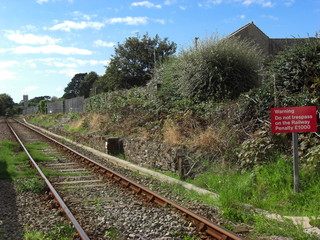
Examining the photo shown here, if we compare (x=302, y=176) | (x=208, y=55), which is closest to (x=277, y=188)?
(x=302, y=176)

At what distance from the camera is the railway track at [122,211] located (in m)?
5.10

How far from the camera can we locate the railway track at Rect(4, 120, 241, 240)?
5102 mm

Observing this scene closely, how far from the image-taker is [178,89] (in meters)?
14.0

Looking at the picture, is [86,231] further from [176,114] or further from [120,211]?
[176,114]

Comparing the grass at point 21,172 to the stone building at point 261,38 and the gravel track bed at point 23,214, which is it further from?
the stone building at point 261,38

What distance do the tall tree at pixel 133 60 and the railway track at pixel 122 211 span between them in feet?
122

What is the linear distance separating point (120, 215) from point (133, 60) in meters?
41.7

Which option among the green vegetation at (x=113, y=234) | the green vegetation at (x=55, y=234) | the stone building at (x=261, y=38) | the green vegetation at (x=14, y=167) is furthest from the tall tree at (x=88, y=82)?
the green vegetation at (x=113, y=234)

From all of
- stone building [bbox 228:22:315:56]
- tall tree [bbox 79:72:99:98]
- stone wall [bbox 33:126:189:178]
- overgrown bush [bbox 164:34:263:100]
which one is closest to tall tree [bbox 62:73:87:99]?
tall tree [bbox 79:72:99:98]

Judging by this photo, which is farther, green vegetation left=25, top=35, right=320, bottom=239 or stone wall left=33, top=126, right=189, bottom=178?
stone wall left=33, top=126, right=189, bottom=178

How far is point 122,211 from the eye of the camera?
628 centimetres

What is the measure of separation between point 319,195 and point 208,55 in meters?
8.25

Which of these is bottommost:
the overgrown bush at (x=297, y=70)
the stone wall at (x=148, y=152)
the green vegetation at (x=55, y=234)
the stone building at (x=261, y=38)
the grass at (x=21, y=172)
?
the green vegetation at (x=55, y=234)

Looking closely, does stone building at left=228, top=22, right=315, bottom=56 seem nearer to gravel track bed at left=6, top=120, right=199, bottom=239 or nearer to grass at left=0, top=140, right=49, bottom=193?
grass at left=0, top=140, right=49, bottom=193
